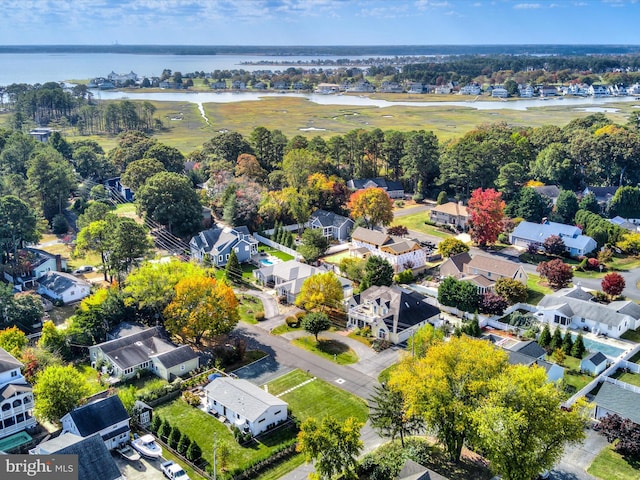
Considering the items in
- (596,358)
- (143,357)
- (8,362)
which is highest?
(8,362)

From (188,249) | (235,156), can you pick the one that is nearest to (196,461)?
(188,249)

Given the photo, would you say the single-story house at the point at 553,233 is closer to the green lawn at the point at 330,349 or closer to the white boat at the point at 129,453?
the green lawn at the point at 330,349

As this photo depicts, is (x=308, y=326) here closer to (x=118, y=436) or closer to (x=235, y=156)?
(x=118, y=436)

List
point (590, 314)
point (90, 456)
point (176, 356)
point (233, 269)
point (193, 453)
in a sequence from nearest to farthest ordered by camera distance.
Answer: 1. point (90, 456)
2. point (193, 453)
3. point (176, 356)
4. point (590, 314)
5. point (233, 269)

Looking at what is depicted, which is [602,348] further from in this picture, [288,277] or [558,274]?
[288,277]

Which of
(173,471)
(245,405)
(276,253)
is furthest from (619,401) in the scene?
(276,253)

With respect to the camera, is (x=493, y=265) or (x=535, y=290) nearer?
(x=535, y=290)
